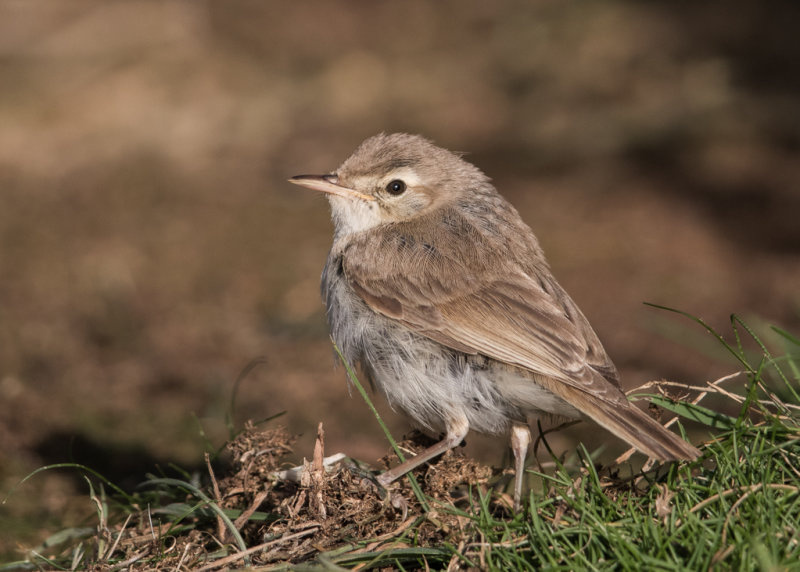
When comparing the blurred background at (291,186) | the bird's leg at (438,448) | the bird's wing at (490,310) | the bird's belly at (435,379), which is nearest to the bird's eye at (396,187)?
the bird's wing at (490,310)

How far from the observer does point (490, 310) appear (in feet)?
14.6

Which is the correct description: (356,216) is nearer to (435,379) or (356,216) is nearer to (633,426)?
(435,379)

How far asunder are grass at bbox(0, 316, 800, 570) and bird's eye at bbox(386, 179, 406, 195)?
1656 mm

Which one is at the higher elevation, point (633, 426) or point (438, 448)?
point (633, 426)

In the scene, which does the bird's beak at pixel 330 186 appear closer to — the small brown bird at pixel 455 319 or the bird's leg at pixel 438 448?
the small brown bird at pixel 455 319

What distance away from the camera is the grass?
3271mm

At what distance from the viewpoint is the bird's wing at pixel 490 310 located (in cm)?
419

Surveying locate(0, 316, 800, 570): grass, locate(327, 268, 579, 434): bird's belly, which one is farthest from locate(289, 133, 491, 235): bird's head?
locate(0, 316, 800, 570): grass

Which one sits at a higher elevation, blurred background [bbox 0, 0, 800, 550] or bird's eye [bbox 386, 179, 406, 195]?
bird's eye [bbox 386, 179, 406, 195]

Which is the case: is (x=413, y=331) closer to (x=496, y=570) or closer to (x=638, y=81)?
(x=496, y=570)

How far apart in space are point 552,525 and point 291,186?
866cm

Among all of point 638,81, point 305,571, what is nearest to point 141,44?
point 638,81

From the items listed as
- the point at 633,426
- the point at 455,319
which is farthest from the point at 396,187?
the point at 633,426

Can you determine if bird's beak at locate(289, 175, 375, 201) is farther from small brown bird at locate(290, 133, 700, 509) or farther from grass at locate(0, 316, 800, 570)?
grass at locate(0, 316, 800, 570)
